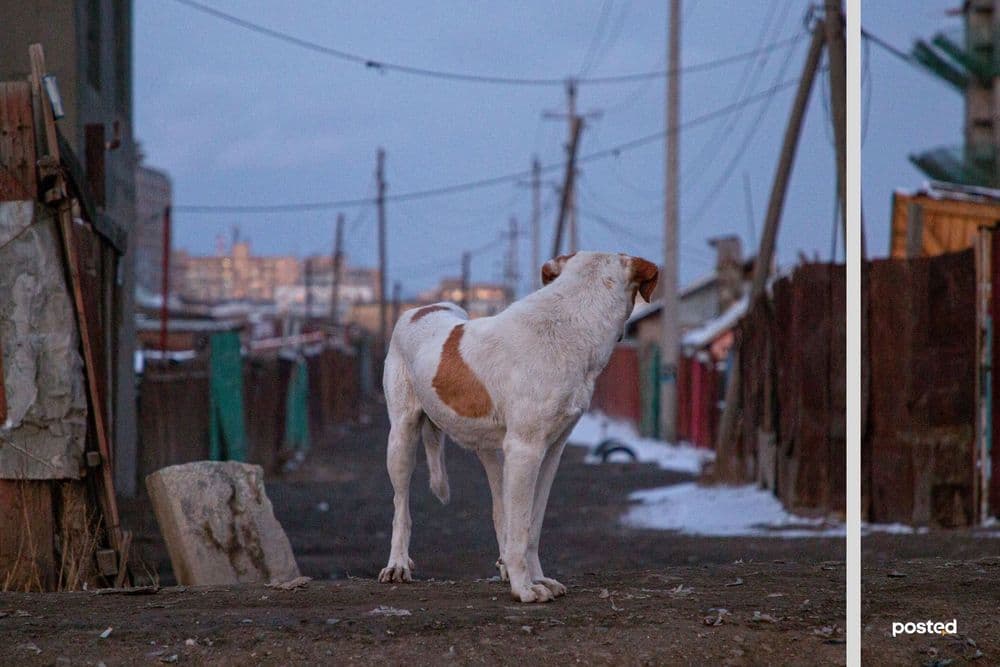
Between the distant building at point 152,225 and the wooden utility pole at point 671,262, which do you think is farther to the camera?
the distant building at point 152,225

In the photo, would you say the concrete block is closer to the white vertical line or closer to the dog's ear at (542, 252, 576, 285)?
the dog's ear at (542, 252, 576, 285)

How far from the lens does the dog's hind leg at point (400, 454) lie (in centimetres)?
720

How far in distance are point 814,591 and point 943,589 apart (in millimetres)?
653

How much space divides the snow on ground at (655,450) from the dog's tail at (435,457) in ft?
36.3

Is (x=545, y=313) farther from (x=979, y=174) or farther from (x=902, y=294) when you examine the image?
(x=979, y=174)

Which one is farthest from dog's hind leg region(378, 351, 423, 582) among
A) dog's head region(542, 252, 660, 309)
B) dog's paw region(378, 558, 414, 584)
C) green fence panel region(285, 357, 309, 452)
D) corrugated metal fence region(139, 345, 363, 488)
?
green fence panel region(285, 357, 309, 452)

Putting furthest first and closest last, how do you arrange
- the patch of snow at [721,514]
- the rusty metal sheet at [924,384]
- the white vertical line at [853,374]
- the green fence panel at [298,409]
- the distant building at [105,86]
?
the green fence panel at [298,409], the patch of snow at [721,514], the distant building at [105,86], the rusty metal sheet at [924,384], the white vertical line at [853,374]

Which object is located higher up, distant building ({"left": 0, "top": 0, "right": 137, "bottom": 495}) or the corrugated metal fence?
distant building ({"left": 0, "top": 0, "right": 137, "bottom": 495})

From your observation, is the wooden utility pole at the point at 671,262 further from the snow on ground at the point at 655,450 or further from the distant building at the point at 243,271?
the distant building at the point at 243,271

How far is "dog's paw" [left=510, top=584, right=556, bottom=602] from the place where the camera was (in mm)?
6289

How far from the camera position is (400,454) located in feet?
23.9

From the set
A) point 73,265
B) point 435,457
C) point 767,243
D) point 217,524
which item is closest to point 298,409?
point 767,243

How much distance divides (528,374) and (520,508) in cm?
64

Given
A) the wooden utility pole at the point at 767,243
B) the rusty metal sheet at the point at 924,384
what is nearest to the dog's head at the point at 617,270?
the rusty metal sheet at the point at 924,384
